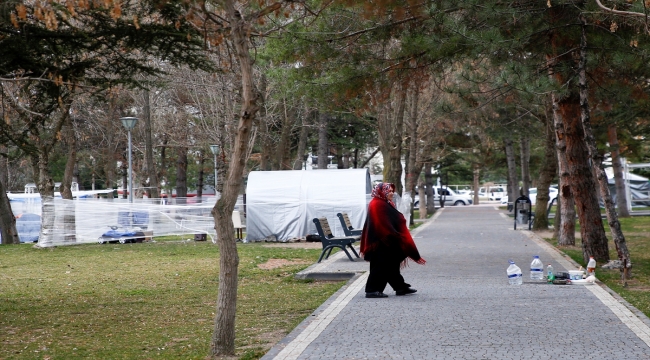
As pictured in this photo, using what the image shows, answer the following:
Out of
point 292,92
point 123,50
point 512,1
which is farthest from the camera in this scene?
point 292,92

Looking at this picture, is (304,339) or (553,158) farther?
(553,158)

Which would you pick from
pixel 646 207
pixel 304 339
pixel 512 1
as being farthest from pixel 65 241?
pixel 646 207

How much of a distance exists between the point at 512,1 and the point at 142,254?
12.7 metres

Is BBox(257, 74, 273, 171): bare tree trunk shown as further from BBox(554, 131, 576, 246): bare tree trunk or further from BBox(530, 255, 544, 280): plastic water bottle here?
BBox(530, 255, 544, 280): plastic water bottle

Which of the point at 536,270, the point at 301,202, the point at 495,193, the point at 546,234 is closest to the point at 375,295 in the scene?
the point at 536,270

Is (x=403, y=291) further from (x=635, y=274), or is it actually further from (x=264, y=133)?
(x=264, y=133)

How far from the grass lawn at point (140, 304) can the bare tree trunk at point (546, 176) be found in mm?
8985

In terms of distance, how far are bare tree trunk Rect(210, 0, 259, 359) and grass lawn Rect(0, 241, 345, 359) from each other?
281mm

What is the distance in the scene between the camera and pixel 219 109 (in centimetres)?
3275

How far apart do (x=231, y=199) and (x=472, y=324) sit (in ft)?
9.97

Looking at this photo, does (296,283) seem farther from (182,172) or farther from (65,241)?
(182,172)

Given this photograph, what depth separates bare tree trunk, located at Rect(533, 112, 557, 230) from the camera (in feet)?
86.0

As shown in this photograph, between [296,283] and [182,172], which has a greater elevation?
[182,172]

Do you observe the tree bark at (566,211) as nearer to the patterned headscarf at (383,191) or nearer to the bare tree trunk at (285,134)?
the patterned headscarf at (383,191)
